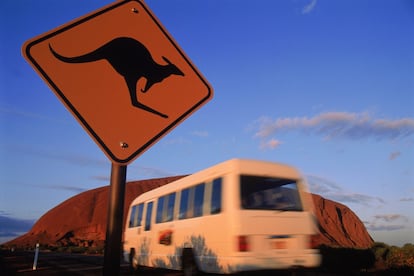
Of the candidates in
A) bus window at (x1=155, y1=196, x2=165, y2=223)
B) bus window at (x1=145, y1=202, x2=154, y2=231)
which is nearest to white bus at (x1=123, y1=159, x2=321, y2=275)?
bus window at (x1=155, y1=196, x2=165, y2=223)

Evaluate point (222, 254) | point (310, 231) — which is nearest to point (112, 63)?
point (222, 254)

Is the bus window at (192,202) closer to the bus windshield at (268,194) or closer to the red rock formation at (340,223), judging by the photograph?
the bus windshield at (268,194)

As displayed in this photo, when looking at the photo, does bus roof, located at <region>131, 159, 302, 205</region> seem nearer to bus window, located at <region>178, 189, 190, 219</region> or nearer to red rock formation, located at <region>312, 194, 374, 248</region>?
bus window, located at <region>178, 189, 190, 219</region>

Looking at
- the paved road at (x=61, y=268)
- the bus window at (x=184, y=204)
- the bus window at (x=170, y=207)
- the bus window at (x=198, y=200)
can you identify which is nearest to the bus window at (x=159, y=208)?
the bus window at (x=170, y=207)

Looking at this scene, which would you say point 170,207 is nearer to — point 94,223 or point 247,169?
point 247,169

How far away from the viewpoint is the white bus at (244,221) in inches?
297

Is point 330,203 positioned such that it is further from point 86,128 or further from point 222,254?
point 86,128

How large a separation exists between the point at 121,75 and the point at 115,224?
2.70 ft

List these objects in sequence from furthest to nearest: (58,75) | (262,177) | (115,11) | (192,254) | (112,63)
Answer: (192,254), (262,177), (115,11), (112,63), (58,75)

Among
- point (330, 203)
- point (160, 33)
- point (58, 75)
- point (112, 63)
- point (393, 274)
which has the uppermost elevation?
point (330, 203)

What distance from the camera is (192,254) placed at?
9.22 m

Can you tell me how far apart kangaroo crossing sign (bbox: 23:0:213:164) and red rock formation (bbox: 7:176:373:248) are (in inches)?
2581

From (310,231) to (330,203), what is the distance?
83.9 m

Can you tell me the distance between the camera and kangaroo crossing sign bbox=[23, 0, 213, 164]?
6.17ft
